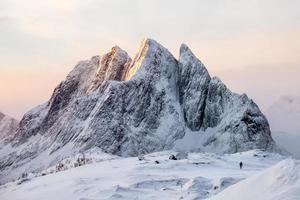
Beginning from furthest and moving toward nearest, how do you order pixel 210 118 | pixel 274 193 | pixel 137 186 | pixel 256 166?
pixel 210 118
pixel 256 166
pixel 137 186
pixel 274 193

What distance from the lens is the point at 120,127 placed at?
192750 millimetres

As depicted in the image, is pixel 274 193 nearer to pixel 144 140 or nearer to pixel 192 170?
pixel 192 170

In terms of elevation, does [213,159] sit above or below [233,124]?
below

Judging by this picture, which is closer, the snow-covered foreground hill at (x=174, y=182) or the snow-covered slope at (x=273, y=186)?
the snow-covered slope at (x=273, y=186)

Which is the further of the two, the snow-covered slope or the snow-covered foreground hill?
the snow-covered foreground hill

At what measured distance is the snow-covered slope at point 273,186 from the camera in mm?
14688

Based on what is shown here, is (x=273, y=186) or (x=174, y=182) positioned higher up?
(x=273, y=186)

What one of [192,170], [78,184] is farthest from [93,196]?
[192,170]

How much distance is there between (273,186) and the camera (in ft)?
50.8

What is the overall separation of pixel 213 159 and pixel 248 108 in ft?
437

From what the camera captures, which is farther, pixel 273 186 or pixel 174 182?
pixel 174 182

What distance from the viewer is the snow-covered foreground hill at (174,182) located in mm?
15789

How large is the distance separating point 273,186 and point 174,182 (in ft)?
79.9

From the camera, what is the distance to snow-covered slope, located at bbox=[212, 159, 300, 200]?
48.2 ft
